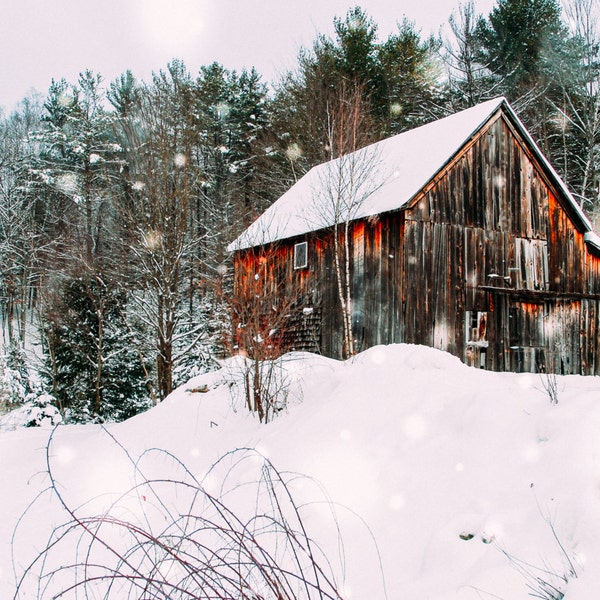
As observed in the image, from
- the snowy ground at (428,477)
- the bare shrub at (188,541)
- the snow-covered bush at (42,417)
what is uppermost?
the snowy ground at (428,477)

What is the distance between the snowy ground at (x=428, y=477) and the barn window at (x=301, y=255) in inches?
307

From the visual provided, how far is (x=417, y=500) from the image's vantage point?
3.91m

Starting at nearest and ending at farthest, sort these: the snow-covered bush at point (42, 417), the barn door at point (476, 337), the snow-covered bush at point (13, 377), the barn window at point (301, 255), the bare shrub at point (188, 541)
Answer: the bare shrub at point (188, 541), the barn door at point (476, 337), the snow-covered bush at point (42, 417), the barn window at point (301, 255), the snow-covered bush at point (13, 377)

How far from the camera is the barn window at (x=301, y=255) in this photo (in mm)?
15008

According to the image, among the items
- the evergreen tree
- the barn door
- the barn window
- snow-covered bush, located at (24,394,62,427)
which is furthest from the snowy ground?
the evergreen tree

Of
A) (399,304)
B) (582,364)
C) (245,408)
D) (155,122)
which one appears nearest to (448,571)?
(245,408)

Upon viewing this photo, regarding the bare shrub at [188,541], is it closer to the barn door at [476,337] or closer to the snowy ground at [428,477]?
the snowy ground at [428,477]

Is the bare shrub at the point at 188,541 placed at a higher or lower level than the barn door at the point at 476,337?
lower

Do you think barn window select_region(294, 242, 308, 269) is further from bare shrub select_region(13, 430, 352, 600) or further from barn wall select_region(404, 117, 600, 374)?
bare shrub select_region(13, 430, 352, 600)

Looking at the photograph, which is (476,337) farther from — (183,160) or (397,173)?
(183,160)

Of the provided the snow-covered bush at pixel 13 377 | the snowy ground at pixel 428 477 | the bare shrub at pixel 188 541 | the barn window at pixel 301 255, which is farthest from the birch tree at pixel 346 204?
the snow-covered bush at pixel 13 377

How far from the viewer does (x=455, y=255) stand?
12.8 metres

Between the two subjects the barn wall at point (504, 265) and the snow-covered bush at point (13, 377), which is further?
the snow-covered bush at point (13, 377)

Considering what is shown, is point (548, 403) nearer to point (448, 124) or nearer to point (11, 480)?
point (11, 480)
